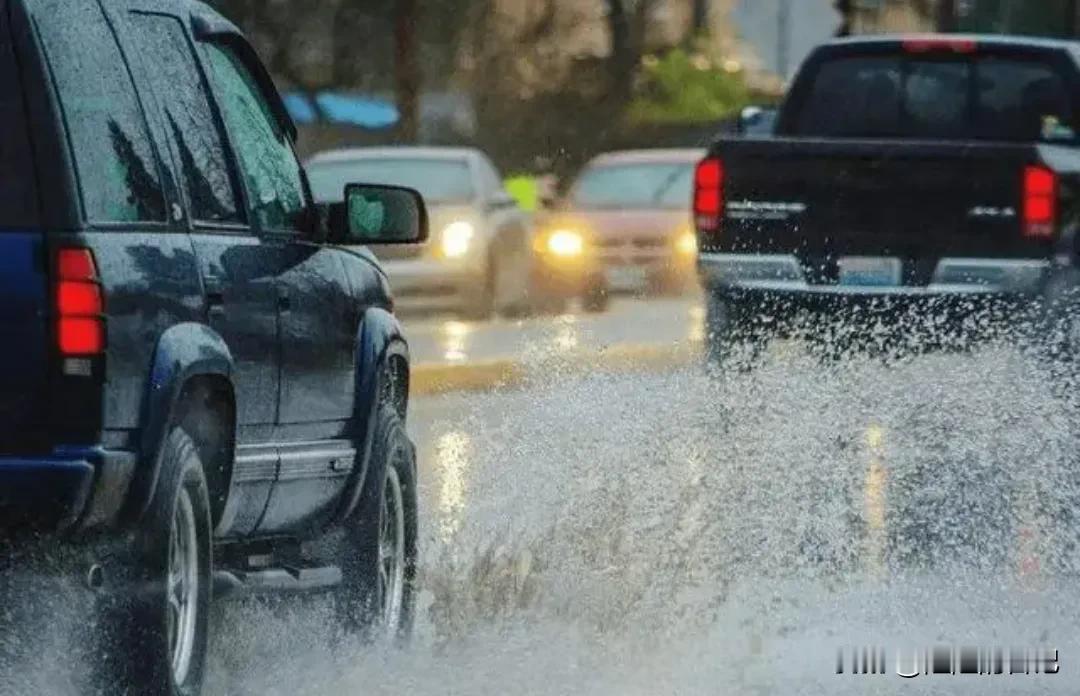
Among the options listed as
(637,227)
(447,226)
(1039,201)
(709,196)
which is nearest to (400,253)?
(447,226)

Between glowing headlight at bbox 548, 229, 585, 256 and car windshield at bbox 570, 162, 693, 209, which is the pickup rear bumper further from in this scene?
car windshield at bbox 570, 162, 693, 209

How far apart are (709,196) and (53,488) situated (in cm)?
1062

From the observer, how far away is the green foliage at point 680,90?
7800cm

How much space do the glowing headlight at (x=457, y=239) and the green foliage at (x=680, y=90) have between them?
153 feet

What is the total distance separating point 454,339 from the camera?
2608 centimetres

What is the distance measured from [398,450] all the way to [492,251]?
20.2 m

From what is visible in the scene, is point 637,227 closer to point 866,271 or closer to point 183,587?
point 866,271

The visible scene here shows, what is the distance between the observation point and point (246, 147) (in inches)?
339

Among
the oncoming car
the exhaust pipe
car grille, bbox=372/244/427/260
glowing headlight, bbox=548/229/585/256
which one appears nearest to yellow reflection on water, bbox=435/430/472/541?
the exhaust pipe

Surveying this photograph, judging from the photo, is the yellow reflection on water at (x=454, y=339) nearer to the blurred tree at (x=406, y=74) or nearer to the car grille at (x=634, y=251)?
the car grille at (x=634, y=251)

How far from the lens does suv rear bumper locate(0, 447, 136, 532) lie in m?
6.73

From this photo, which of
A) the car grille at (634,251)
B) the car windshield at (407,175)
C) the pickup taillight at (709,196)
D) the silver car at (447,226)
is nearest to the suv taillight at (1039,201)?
the pickup taillight at (709,196)

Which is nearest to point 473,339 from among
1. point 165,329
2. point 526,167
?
point 165,329

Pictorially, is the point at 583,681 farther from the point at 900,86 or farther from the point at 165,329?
the point at 900,86
